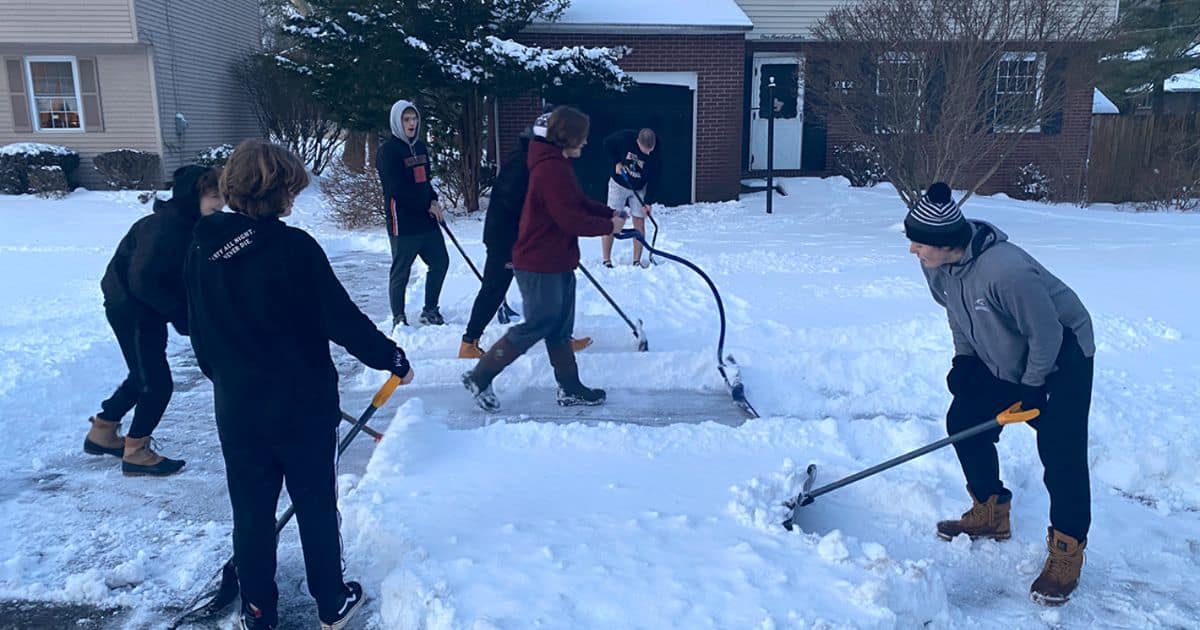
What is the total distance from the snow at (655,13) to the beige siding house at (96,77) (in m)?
9.36

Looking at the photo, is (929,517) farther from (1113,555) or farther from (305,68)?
(305,68)

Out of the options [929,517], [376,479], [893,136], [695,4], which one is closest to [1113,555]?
[929,517]

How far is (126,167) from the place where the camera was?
1783 centimetres

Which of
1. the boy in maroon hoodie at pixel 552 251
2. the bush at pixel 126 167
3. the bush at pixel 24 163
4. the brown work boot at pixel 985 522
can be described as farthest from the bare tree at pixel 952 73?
the bush at pixel 24 163

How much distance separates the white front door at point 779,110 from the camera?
57.9ft

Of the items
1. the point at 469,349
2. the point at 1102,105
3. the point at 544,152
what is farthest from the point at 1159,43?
the point at 544,152

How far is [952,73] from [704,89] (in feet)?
16.1

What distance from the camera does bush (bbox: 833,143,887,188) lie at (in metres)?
17.6

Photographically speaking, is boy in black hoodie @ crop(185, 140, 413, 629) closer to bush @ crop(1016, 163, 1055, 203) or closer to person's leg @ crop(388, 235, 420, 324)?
person's leg @ crop(388, 235, 420, 324)

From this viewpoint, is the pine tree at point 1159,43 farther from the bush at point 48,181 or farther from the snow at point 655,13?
the bush at point 48,181

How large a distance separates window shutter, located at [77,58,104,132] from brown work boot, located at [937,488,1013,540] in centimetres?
1954

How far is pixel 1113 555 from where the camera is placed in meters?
3.82

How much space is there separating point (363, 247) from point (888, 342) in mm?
8344

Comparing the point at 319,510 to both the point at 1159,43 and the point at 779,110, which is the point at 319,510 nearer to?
the point at 779,110
